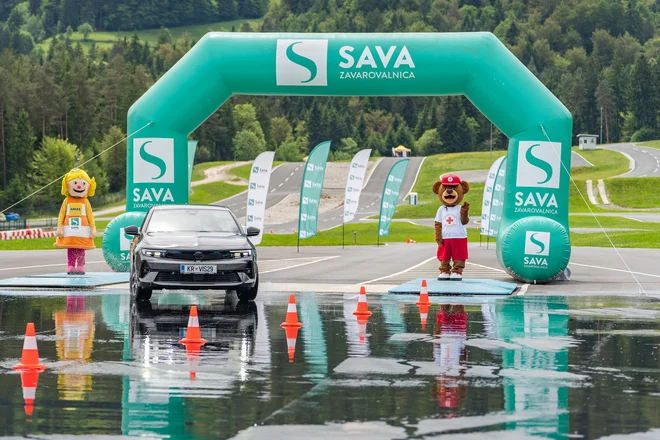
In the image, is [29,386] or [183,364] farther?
[183,364]

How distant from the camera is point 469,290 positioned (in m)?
20.9

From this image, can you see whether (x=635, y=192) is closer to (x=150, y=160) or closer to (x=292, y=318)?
(x=150, y=160)

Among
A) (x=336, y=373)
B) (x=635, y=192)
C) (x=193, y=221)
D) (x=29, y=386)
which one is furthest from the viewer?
(x=635, y=192)

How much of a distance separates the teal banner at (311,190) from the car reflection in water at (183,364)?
23.3m

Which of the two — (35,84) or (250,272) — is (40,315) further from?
(35,84)

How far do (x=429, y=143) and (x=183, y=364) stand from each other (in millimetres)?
173702

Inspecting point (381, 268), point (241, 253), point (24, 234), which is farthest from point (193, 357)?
point (24, 234)

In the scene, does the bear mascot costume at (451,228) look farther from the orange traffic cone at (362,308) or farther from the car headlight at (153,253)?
the car headlight at (153,253)

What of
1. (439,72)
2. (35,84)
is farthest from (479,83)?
(35,84)

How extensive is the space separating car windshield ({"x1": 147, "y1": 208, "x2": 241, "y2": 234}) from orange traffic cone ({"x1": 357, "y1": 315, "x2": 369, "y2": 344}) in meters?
3.82

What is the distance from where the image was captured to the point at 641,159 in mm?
124062

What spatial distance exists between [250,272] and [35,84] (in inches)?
4256

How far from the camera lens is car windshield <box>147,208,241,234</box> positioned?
19109 mm

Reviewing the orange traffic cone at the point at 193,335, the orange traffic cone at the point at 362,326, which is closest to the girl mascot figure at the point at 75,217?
the orange traffic cone at the point at 362,326
